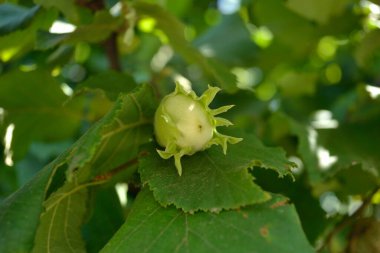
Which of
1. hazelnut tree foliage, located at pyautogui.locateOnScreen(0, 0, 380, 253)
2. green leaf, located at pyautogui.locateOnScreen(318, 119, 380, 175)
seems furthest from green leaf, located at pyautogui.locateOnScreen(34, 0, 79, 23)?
green leaf, located at pyautogui.locateOnScreen(318, 119, 380, 175)

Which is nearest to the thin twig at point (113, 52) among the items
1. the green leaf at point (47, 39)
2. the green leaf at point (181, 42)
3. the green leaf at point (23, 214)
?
the green leaf at point (181, 42)

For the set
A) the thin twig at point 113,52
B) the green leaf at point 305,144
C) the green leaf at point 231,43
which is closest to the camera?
the green leaf at point 305,144

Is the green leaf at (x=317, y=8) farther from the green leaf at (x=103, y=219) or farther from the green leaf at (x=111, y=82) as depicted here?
the green leaf at (x=103, y=219)

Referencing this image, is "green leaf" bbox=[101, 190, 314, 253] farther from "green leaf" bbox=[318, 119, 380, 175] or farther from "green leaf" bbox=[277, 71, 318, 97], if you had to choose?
"green leaf" bbox=[277, 71, 318, 97]

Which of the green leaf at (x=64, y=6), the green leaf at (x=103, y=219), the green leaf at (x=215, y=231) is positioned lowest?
the green leaf at (x=103, y=219)

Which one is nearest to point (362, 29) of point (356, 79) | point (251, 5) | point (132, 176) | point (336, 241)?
point (356, 79)

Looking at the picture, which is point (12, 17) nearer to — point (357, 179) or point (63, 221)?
point (63, 221)

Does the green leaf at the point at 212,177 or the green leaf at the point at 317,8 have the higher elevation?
the green leaf at the point at 212,177

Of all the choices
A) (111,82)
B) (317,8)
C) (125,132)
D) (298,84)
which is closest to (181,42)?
(111,82)

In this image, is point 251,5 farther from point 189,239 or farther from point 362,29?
point 189,239
